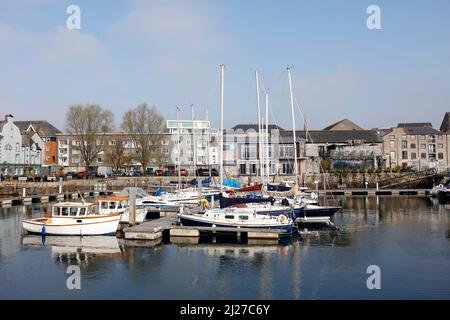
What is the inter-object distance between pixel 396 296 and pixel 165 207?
101 ft

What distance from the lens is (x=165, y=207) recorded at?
157 feet

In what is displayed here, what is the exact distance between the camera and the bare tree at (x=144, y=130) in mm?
99875

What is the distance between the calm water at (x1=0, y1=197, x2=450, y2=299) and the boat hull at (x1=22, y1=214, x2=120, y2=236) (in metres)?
0.80


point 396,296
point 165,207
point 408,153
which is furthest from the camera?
point 408,153

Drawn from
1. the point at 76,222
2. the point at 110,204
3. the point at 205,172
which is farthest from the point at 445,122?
the point at 76,222

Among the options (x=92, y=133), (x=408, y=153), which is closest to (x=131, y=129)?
(x=92, y=133)

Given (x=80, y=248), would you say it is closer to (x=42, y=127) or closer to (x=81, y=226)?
(x=81, y=226)

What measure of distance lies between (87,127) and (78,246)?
69424 millimetres

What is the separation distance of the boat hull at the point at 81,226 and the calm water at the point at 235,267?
803 mm

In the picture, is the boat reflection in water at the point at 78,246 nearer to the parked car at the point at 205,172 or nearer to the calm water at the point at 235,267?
the calm water at the point at 235,267

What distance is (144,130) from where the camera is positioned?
10200 centimetres

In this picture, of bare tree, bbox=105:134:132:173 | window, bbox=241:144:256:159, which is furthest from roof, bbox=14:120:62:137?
window, bbox=241:144:256:159

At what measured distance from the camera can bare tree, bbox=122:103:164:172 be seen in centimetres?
9988
